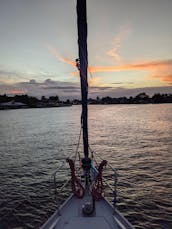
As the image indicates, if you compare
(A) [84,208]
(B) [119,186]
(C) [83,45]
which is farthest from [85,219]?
(B) [119,186]

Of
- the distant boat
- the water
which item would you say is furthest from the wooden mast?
the water

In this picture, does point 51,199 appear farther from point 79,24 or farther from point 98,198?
point 79,24

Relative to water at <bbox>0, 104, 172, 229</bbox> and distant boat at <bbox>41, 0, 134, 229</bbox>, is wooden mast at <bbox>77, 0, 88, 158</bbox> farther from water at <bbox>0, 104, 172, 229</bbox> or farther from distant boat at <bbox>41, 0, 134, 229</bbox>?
water at <bbox>0, 104, 172, 229</bbox>

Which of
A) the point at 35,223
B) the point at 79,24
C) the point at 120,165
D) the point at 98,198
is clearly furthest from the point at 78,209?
the point at 120,165

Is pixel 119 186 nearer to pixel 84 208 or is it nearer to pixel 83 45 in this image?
pixel 84 208

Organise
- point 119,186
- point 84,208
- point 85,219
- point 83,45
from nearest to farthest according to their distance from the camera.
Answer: point 85,219
point 84,208
point 83,45
point 119,186

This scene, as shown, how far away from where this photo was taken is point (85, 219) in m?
7.73

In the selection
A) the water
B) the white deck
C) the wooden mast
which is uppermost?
the wooden mast

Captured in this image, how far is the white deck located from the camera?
729 cm

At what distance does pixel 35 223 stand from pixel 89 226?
6657mm

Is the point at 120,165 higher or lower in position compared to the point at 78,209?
lower

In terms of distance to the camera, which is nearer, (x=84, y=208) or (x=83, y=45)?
(x=84, y=208)

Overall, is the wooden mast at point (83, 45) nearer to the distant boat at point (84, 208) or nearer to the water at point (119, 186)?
the distant boat at point (84, 208)

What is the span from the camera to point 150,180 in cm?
1920
